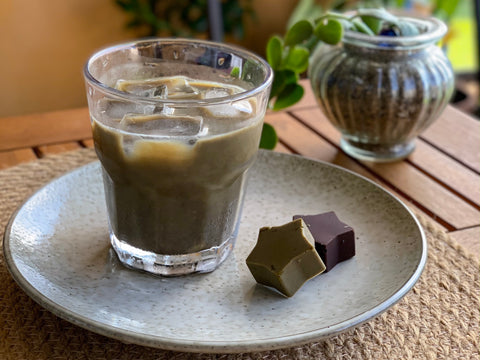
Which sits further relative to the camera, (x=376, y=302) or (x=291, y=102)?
(x=291, y=102)

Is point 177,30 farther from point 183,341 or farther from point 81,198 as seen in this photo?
point 183,341

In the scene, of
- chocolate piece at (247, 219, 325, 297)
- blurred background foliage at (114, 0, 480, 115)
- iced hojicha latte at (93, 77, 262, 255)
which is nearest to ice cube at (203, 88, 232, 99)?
iced hojicha latte at (93, 77, 262, 255)

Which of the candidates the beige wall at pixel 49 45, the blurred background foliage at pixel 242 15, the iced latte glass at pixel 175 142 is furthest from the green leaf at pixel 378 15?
the beige wall at pixel 49 45

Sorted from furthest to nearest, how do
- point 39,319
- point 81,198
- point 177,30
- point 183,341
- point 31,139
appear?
point 177,30 → point 31,139 → point 81,198 → point 39,319 → point 183,341

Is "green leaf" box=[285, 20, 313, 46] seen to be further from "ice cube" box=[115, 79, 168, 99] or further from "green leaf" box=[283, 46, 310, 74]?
"ice cube" box=[115, 79, 168, 99]

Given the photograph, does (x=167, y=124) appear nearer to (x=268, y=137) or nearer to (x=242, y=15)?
(x=268, y=137)

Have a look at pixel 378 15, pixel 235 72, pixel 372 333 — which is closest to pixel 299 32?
pixel 378 15

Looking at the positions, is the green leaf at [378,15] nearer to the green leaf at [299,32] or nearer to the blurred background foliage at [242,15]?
the green leaf at [299,32]

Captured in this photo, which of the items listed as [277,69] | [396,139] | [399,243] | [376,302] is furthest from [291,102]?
[376,302]
